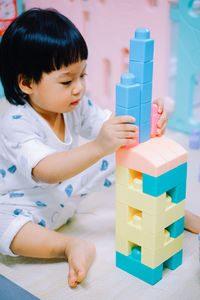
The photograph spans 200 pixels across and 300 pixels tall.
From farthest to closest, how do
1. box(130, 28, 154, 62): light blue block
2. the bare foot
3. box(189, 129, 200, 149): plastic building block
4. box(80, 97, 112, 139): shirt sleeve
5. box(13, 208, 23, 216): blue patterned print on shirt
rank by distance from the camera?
box(189, 129, 200, 149): plastic building block < box(80, 97, 112, 139): shirt sleeve < box(13, 208, 23, 216): blue patterned print on shirt < the bare foot < box(130, 28, 154, 62): light blue block

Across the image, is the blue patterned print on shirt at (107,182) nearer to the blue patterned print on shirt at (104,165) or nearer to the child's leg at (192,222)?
the blue patterned print on shirt at (104,165)

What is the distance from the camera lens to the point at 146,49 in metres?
0.75

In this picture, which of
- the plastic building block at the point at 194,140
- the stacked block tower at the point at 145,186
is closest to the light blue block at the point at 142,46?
the stacked block tower at the point at 145,186

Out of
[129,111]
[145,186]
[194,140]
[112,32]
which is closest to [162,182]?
[145,186]

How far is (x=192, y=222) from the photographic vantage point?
101 cm

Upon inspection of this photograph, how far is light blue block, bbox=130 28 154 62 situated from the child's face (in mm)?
158

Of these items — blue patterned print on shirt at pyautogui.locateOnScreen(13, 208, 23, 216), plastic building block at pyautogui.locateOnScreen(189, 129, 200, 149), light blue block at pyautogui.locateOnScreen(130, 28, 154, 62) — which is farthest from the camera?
plastic building block at pyautogui.locateOnScreen(189, 129, 200, 149)

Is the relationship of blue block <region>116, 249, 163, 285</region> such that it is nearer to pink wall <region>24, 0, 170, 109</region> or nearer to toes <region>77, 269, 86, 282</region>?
toes <region>77, 269, 86, 282</region>

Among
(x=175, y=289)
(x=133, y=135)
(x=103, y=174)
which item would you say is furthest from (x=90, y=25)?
(x=175, y=289)

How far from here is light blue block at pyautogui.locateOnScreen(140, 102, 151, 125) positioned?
80 centimetres

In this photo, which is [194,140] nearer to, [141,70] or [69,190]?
[69,190]

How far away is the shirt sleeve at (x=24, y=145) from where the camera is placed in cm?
85

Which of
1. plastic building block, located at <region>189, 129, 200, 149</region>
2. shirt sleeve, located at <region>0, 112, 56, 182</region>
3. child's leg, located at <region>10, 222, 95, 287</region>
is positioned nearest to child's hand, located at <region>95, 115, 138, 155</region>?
shirt sleeve, located at <region>0, 112, 56, 182</region>

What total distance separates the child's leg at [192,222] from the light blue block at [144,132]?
0.27 metres
